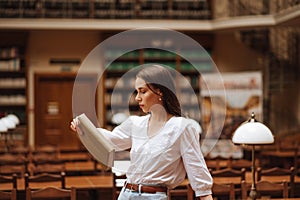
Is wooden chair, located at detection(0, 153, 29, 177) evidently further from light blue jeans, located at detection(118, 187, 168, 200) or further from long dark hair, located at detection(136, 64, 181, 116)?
long dark hair, located at detection(136, 64, 181, 116)

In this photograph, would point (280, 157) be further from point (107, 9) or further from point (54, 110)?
point (54, 110)

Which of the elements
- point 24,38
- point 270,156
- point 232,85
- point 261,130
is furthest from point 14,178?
point 24,38

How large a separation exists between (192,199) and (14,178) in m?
1.78

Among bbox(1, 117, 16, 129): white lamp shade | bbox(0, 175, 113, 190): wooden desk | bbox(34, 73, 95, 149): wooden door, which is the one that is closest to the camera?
bbox(0, 175, 113, 190): wooden desk

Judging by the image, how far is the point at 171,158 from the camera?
2.97 meters

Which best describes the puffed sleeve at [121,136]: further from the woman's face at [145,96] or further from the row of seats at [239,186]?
the row of seats at [239,186]

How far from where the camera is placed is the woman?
9.61 ft

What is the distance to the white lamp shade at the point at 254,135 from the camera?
432 cm

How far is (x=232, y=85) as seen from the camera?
1276 cm

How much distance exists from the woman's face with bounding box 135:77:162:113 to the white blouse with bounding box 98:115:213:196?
118 millimetres

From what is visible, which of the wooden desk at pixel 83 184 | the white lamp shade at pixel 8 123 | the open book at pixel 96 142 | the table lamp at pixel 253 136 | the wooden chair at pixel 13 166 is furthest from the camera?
the white lamp shade at pixel 8 123

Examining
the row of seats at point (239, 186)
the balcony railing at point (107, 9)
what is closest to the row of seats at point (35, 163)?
the row of seats at point (239, 186)

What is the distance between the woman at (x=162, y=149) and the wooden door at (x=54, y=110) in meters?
11.5

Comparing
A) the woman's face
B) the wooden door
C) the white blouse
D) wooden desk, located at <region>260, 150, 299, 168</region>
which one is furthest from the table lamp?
the wooden door
